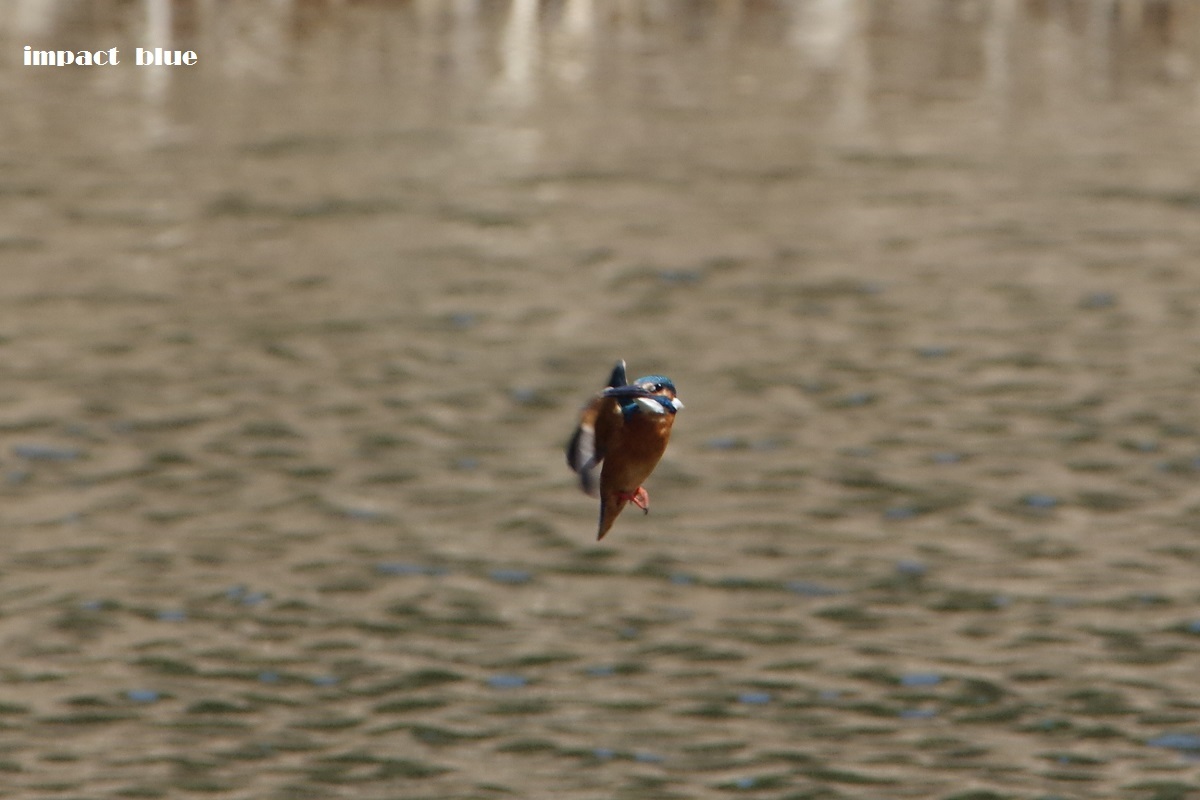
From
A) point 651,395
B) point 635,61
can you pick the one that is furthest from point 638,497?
point 635,61

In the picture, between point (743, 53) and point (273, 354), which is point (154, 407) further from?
point (743, 53)

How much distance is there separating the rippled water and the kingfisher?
397 inches

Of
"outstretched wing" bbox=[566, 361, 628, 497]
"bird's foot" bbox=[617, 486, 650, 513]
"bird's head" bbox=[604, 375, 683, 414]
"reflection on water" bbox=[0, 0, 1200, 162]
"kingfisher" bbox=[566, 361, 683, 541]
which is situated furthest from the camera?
"reflection on water" bbox=[0, 0, 1200, 162]

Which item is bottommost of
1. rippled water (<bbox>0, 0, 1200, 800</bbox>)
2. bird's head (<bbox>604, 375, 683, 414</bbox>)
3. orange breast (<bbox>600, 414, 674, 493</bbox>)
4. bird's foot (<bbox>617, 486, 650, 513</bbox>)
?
rippled water (<bbox>0, 0, 1200, 800</bbox>)

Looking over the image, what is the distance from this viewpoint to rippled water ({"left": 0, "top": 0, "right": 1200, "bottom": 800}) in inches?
762

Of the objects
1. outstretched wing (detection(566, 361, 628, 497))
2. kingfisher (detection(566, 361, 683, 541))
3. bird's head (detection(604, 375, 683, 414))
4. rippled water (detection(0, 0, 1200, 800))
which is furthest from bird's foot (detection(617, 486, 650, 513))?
rippled water (detection(0, 0, 1200, 800))

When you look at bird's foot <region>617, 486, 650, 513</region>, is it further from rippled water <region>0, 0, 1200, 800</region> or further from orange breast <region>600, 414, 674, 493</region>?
rippled water <region>0, 0, 1200, 800</region>

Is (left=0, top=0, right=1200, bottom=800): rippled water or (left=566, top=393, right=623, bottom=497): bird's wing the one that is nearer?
(left=566, top=393, right=623, bottom=497): bird's wing

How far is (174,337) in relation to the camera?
1272 inches

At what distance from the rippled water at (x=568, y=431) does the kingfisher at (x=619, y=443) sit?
33.1 ft

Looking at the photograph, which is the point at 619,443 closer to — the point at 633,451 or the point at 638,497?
the point at 633,451

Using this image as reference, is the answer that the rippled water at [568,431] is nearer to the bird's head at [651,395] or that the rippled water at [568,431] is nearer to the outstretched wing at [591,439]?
the outstretched wing at [591,439]

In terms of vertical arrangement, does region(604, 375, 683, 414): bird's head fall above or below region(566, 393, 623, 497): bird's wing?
above

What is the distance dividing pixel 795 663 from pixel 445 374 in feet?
37.0
